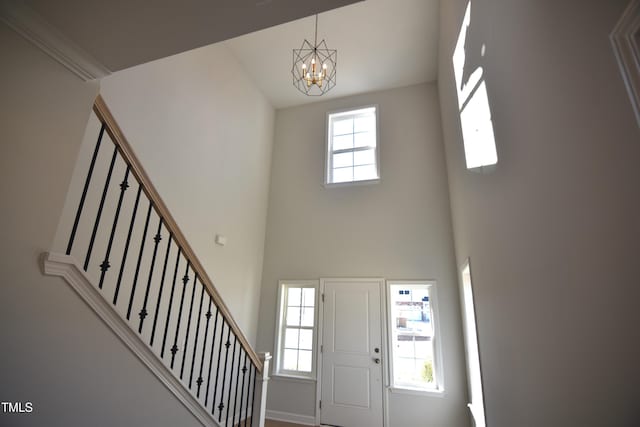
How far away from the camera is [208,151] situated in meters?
4.11

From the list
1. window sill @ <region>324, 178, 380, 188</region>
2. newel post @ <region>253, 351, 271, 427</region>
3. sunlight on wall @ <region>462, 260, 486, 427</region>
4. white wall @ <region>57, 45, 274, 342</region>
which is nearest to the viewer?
newel post @ <region>253, 351, 271, 427</region>

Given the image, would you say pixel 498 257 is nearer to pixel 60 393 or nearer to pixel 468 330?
pixel 468 330

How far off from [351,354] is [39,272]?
4.02 m

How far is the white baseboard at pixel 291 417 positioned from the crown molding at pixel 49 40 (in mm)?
4764

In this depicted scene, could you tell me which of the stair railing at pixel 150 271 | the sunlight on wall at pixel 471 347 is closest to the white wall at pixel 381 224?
the sunlight on wall at pixel 471 347

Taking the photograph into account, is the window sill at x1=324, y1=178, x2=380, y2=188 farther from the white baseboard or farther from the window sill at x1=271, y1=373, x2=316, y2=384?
the white baseboard

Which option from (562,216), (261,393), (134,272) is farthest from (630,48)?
(134,272)

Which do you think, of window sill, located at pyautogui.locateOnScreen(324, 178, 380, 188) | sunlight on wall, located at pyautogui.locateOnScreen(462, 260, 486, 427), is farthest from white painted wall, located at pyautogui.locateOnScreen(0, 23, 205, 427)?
window sill, located at pyautogui.locateOnScreen(324, 178, 380, 188)

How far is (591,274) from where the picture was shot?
1010 millimetres

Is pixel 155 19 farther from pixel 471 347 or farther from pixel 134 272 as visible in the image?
pixel 471 347

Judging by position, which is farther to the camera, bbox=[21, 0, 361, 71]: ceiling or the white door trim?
the white door trim

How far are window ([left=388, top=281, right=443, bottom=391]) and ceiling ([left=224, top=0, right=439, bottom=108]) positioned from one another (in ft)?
11.6

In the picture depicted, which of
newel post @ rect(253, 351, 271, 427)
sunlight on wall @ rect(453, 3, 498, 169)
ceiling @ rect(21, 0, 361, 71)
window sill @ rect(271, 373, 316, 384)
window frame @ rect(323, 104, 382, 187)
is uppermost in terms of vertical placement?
window frame @ rect(323, 104, 382, 187)

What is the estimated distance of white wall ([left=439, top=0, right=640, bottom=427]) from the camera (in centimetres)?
85
